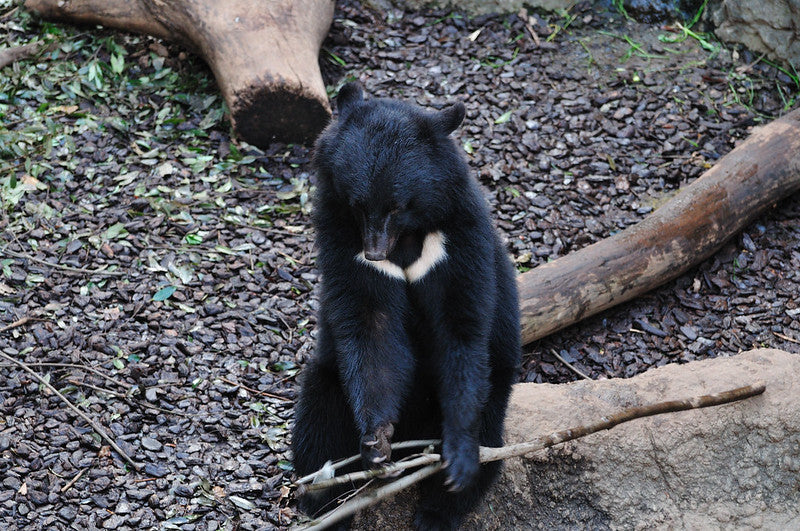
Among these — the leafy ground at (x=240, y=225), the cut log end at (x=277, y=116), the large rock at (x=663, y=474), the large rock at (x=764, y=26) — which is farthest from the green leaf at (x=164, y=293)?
the large rock at (x=764, y=26)

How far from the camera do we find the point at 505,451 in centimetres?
357

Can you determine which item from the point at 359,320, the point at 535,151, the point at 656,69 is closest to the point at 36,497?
the point at 359,320

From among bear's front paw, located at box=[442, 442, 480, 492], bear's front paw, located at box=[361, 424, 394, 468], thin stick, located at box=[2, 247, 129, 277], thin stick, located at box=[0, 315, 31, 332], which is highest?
bear's front paw, located at box=[361, 424, 394, 468]

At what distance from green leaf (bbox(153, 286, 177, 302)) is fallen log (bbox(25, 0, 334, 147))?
1.60m

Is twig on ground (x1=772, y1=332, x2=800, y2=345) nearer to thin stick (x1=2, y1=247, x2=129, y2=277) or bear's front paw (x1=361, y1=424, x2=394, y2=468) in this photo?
bear's front paw (x1=361, y1=424, x2=394, y2=468)

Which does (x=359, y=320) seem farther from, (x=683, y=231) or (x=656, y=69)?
(x=656, y=69)

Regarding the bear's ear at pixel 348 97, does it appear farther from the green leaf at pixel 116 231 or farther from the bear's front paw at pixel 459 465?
A: the green leaf at pixel 116 231

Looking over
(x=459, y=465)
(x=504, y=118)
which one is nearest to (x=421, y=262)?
(x=459, y=465)

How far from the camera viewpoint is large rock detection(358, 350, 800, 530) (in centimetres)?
394

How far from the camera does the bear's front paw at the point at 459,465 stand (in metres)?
3.53

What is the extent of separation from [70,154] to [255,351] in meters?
2.34

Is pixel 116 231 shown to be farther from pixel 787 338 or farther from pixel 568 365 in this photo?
pixel 787 338

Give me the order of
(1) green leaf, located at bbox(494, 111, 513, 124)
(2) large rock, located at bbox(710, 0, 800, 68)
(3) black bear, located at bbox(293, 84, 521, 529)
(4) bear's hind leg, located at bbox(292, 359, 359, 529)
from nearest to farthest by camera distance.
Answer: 1. (3) black bear, located at bbox(293, 84, 521, 529)
2. (4) bear's hind leg, located at bbox(292, 359, 359, 529)
3. (1) green leaf, located at bbox(494, 111, 513, 124)
4. (2) large rock, located at bbox(710, 0, 800, 68)

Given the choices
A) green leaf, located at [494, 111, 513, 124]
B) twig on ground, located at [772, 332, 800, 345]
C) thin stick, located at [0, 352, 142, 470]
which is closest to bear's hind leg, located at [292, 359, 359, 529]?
thin stick, located at [0, 352, 142, 470]
